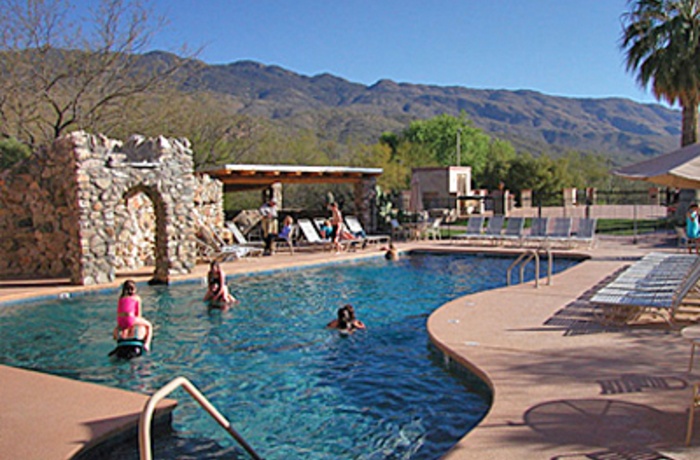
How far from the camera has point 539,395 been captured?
5.05 metres

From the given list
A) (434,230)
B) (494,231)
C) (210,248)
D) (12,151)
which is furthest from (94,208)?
(12,151)

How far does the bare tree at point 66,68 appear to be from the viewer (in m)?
19.9

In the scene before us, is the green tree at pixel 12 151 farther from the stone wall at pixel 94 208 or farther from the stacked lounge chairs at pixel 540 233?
the stacked lounge chairs at pixel 540 233

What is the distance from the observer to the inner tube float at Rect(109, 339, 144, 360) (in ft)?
24.7

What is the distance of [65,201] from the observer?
1289 centimetres

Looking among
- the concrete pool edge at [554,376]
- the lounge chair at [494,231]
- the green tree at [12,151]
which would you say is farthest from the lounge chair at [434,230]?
the green tree at [12,151]

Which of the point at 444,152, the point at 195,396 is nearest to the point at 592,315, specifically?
the point at 195,396

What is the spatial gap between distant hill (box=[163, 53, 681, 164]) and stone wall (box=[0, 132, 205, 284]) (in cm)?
7947

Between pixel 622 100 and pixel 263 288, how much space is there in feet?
595

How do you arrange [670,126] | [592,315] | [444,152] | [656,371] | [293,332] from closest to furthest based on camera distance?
[656,371]
[592,315]
[293,332]
[444,152]
[670,126]

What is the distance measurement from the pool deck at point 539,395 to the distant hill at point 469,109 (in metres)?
86.9

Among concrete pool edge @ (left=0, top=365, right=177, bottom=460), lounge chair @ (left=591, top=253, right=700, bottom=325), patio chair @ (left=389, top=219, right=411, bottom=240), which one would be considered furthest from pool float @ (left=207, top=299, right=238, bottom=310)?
patio chair @ (left=389, top=219, right=411, bottom=240)

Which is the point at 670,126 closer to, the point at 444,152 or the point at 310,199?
the point at 444,152

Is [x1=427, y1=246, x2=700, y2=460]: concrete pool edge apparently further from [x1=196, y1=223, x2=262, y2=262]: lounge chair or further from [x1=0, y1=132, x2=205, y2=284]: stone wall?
[x1=196, y1=223, x2=262, y2=262]: lounge chair
